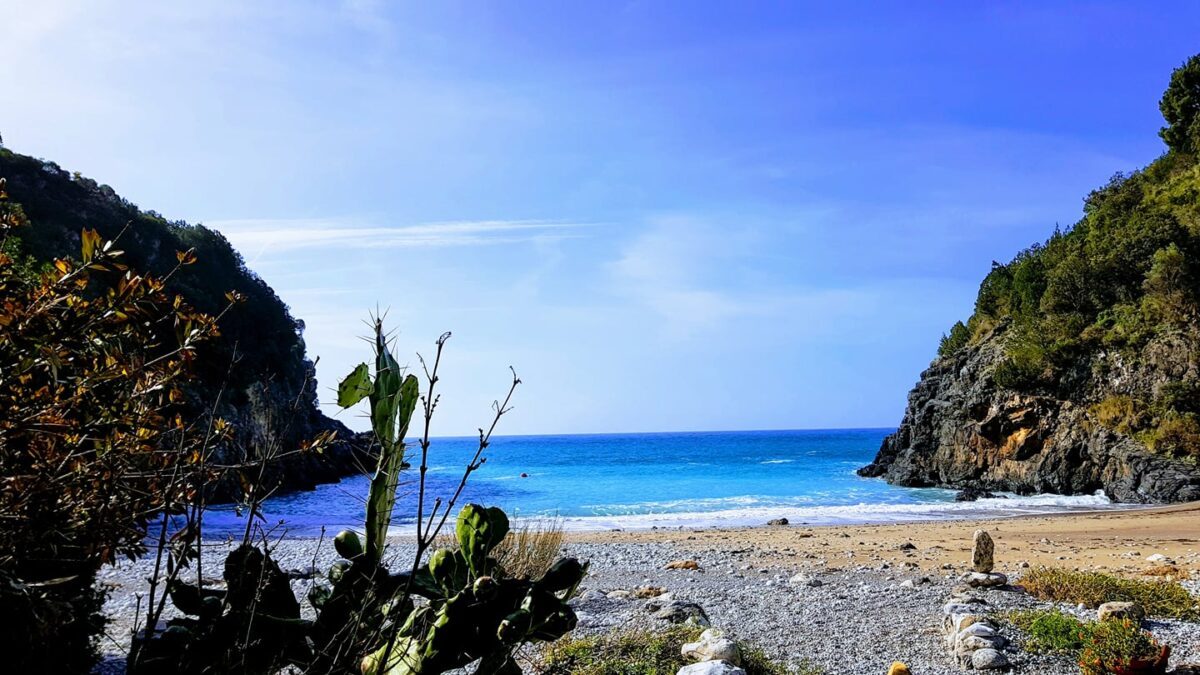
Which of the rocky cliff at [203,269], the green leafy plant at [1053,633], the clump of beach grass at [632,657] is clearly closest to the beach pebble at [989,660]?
the green leafy plant at [1053,633]

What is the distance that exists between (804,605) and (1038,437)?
26.6 m

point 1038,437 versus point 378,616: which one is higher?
point 1038,437

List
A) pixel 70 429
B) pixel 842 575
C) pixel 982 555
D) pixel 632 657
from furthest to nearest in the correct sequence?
pixel 842 575 < pixel 982 555 < pixel 632 657 < pixel 70 429

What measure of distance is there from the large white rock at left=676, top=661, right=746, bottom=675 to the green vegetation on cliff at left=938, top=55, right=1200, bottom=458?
26472 mm

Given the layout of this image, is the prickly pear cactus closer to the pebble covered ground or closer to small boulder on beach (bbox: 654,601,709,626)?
the pebble covered ground

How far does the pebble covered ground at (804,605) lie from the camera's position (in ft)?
20.3

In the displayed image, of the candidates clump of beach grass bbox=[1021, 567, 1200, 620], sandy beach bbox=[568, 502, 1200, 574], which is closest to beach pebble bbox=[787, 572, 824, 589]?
sandy beach bbox=[568, 502, 1200, 574]

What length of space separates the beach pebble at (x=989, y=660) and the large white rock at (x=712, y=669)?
6.42 feet

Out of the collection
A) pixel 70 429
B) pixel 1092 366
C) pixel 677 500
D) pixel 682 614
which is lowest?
pixel 677 500

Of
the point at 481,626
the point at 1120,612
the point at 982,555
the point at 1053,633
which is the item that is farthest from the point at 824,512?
the point at 481,626

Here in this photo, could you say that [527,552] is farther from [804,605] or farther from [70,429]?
[70,429]

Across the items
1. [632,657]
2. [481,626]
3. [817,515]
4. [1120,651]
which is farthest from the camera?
[817,515]

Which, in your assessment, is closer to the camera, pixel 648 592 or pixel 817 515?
pixel 648 592

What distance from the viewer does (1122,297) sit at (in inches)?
1226
